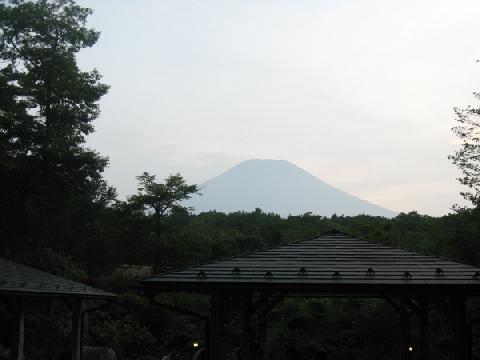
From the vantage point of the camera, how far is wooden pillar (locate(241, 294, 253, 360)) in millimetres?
8758

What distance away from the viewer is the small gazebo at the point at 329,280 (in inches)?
324

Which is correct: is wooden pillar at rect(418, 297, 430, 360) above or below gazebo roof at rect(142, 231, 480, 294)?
below

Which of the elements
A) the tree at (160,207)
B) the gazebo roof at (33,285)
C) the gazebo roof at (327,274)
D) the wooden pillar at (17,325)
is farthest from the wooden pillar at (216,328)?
the tree at (160,207)

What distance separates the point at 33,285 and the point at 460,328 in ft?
24.5

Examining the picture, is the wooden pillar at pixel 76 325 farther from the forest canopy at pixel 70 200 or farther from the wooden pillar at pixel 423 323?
the wooden pillar at pixel 423 323

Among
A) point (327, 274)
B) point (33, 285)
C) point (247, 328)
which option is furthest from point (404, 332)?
point (33, 285)

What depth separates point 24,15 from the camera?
20.0 metres

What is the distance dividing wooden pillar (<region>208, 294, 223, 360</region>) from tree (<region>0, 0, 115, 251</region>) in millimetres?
10947

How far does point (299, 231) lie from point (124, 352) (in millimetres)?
16751

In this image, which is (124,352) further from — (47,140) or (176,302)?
(47,140)

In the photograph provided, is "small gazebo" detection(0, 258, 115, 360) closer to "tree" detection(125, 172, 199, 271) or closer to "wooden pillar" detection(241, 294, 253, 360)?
"wooden pillar" detection(241, 294, 253, 360)

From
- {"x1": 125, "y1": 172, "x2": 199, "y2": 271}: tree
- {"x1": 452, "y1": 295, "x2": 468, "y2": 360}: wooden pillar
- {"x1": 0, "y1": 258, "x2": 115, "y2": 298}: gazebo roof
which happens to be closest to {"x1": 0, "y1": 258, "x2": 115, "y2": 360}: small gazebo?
{"x1": 0, "y1": 258, "x2": 115, "y2": 298}: gazebo roof

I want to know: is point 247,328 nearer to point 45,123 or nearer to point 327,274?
point 327,274

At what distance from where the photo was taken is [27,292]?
10.3 m
